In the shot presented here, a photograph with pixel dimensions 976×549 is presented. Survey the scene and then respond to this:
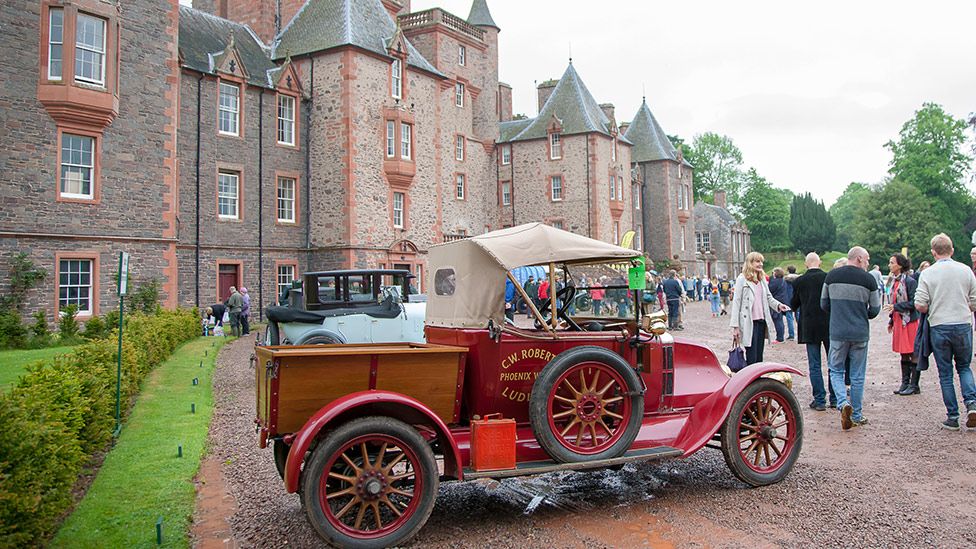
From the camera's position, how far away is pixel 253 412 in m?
9.99

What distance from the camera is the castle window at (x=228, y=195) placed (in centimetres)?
2581

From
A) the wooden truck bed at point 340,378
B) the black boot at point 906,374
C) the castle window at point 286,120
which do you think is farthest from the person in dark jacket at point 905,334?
the castle window at point 286,120

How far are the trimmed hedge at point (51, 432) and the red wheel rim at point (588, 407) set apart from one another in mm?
3622

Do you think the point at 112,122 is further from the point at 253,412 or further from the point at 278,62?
the point at 253,412

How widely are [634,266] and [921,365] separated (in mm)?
5225

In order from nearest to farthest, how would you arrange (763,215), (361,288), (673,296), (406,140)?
(361,288), (673,296), (406,140), (763,215)

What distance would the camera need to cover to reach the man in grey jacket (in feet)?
25.7

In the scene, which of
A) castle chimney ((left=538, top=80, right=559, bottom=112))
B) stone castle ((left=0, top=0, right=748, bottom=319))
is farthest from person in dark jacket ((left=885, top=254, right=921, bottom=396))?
castle chimney ((left=538, top=80, right=559, bottom=112))

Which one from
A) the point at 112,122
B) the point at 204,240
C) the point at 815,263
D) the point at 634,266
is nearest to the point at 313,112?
the point at 204,240

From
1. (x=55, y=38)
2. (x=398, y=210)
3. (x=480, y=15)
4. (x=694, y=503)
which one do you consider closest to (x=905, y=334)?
(x=694, y=503)

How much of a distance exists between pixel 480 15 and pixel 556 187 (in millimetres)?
12253

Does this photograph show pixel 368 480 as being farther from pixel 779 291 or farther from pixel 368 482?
pixel 779 291

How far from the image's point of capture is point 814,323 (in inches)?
363

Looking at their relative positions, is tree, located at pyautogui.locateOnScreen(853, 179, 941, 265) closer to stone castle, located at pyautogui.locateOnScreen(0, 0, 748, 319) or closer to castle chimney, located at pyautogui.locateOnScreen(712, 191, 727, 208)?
castle chimney, located at pyautogui.locateOnScreen(712, 191, 727, 208)
